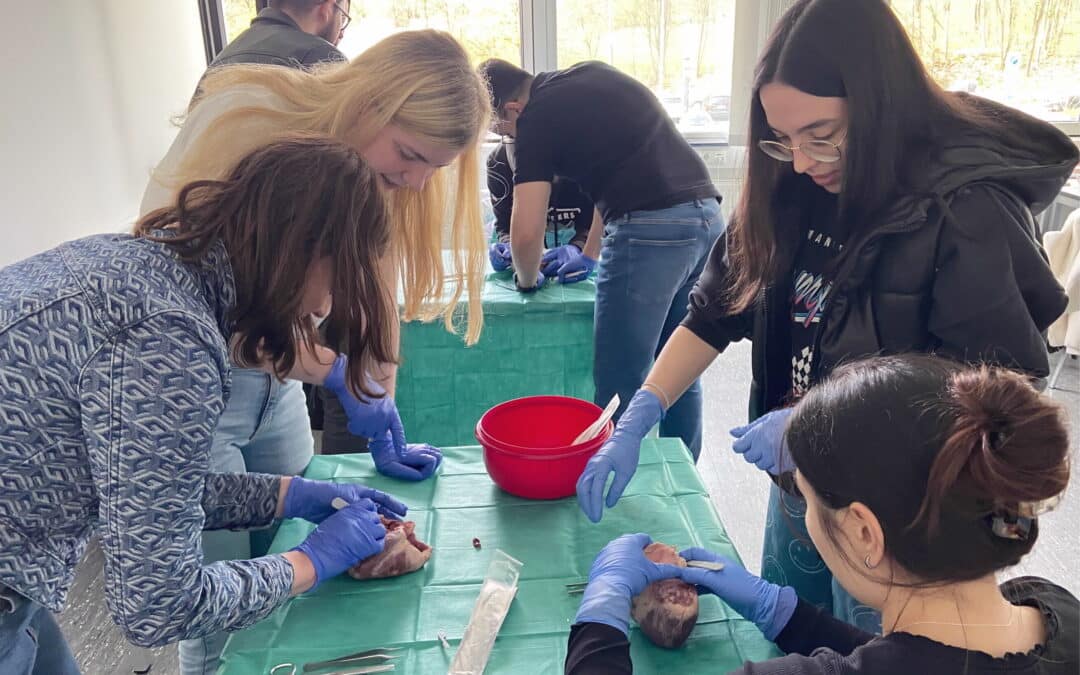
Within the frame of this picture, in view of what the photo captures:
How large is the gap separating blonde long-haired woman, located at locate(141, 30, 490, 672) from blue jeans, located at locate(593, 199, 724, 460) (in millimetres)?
722

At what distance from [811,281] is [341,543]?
81 cm

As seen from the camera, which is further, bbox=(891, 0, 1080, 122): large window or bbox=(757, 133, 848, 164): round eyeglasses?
bbox=(891, 0, 1080, 122): large window

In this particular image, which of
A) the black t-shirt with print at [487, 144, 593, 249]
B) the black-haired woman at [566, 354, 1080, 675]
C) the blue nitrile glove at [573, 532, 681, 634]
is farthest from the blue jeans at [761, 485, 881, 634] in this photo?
the black t-shirt with print at [487, 144, 593, 249]

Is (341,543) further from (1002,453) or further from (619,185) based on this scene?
(619,185)

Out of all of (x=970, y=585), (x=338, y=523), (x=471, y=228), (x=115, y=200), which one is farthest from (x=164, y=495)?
(x=115, y=200)

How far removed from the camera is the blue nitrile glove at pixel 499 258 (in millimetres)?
2551

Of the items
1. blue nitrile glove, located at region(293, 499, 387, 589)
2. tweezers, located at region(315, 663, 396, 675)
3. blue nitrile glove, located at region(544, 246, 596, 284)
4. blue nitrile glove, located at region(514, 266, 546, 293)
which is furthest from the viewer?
blue nitrile glove, located at region(544, 246, 596, 284)

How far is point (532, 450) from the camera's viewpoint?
117 centimetres

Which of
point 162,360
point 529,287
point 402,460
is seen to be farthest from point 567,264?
point 162,360

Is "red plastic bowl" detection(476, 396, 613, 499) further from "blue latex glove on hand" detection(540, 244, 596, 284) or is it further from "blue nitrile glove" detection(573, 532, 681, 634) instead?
"blue latex glove on hand" detection(540, 244, 596, 284)

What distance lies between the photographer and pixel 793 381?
1.24m

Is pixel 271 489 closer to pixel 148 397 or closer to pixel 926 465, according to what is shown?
pixel 148 397

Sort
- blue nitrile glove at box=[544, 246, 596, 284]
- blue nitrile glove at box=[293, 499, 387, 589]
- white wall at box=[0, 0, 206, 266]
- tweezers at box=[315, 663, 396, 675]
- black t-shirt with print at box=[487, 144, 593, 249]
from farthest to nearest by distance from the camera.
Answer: black t-shirt with print at box=[487, 144, 593, 249], blue nitrile glove at box=[544, 246, 596, 284], white wall at box=[0, 0, 206, 266], blue nitrile glove at box=[293, 499, 387, 589], tweezers at box=[315, 663, 396, 675]

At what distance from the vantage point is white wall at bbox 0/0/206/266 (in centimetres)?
200
